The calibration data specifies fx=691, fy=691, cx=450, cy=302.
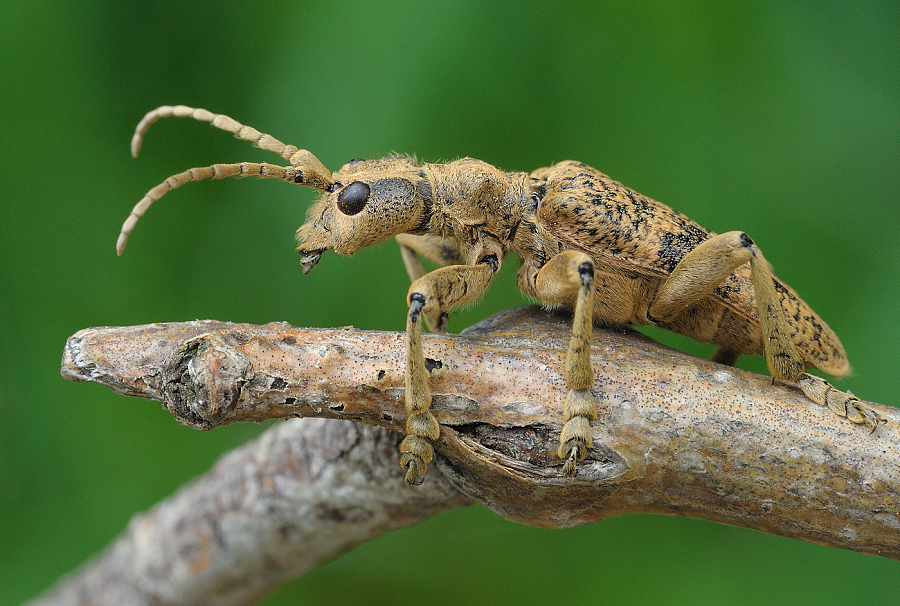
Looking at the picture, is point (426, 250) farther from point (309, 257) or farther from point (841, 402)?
point (841, 402)

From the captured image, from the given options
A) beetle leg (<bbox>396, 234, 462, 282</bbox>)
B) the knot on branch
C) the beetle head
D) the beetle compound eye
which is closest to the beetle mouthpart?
the beetle head

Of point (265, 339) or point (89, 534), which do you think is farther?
point (89, 534)

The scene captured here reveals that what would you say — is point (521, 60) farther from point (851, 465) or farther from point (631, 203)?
point (851, 465)

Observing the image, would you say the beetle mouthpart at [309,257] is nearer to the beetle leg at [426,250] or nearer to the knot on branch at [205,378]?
the beetle leg at [426,250]

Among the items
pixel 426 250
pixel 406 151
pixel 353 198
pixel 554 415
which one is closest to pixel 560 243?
pixel 426 250

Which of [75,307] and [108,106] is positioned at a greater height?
[108,106]

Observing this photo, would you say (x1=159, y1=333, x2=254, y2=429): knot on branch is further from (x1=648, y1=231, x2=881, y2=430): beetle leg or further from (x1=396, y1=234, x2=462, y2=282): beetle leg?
(x1=648, y1=231, x2=881, y2=430): beetle leg

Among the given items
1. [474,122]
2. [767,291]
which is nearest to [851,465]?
[767,291]
